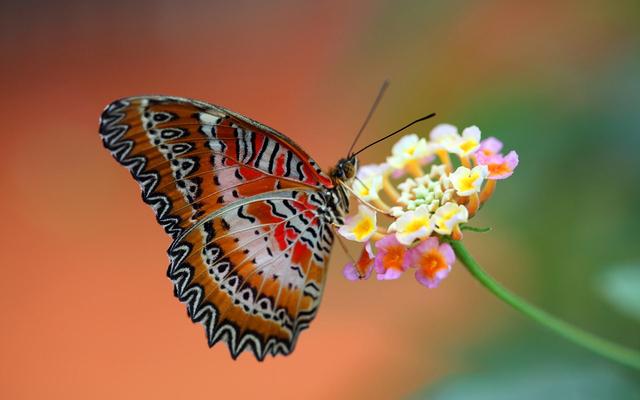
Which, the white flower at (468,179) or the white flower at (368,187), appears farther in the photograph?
the white flower at (368,187)

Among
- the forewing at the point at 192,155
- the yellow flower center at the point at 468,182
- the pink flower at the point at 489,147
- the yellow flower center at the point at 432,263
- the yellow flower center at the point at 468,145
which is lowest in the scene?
the yellow flower center at the point at 432,263

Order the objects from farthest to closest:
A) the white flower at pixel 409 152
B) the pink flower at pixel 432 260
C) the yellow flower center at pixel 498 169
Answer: the white flower at pixel 409 152 < the yellow flower center at pixel 498 169 < the pink flower at pixel 432 260

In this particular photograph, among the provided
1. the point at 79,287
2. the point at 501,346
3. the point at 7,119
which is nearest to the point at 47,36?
the point at 7,119

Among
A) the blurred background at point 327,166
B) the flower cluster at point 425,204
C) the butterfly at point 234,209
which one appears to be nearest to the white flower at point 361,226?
the flower cluster at point 425,204

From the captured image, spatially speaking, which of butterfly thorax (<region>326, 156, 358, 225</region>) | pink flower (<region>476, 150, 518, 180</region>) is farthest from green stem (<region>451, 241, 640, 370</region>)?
butterfly thorax (<region>326, 156, 358, 225</region>)

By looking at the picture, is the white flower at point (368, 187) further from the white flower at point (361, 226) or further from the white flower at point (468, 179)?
the white flower at point (468, 179)

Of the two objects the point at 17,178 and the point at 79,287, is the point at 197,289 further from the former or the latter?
the point at 17,178

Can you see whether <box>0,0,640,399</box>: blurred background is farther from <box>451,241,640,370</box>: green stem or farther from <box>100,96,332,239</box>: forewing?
<box>100,96,332,239</box>: forewing
